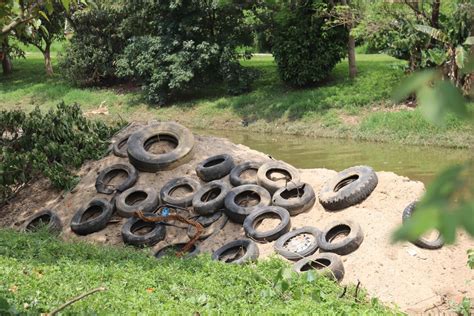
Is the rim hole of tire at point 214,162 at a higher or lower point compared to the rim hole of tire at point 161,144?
lower

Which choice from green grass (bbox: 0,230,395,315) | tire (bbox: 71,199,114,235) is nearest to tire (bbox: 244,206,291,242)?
green grass (bbox: 0,230,395,315)

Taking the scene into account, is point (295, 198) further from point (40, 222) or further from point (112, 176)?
point (40, 222)

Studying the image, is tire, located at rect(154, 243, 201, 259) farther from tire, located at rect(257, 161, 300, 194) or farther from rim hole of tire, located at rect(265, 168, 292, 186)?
rim hole of tire, located at rect(265, 168, 292, 186)

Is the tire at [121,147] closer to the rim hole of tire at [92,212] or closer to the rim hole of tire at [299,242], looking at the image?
the rim hole of tire at [92,212]

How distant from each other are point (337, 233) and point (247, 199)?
1914 mm

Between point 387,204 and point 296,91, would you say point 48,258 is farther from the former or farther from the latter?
point 296,91

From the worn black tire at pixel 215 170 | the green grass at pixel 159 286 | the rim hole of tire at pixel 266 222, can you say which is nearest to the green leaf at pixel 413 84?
the green grass at pixel 159 286

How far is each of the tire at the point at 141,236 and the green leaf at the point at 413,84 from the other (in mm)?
8643

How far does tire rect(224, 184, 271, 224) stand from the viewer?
9391 mm

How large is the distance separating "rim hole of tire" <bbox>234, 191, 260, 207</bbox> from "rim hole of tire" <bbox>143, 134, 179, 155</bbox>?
2.21m

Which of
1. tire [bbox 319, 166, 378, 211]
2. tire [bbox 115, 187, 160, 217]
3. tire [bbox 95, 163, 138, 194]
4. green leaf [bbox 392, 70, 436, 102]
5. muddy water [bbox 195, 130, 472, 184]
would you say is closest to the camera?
green leaf [bbox 392, 70, 436, 102]

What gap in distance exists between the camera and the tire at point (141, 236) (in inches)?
365

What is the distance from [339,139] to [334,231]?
11085 millimetres

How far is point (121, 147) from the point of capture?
1192 cm
